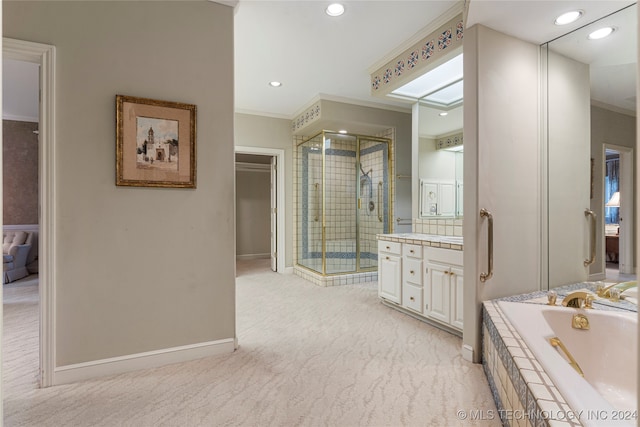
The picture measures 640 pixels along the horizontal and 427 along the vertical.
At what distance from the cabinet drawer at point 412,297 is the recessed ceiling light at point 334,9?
242cm

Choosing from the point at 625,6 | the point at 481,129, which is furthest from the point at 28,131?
the point at 625,6

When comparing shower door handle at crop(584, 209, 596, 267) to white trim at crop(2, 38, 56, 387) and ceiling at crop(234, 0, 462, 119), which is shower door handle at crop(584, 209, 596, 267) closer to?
ceiling at crop(234, 0, 462, 119)

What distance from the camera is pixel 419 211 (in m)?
3.96

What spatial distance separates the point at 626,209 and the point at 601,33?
1186 millimetres

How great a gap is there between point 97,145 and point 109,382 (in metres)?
1.46

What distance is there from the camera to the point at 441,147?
3744 mm

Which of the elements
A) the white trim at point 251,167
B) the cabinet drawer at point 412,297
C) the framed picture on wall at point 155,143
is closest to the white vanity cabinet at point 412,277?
the cabinet drawer at point 412,297

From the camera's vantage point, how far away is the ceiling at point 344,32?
217 centimetres

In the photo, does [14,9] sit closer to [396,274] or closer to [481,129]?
[481,129]

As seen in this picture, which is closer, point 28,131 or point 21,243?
point 21,243

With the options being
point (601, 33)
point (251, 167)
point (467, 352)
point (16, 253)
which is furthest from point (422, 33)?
point (16, 253)

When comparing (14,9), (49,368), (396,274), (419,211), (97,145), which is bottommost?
(49,368)

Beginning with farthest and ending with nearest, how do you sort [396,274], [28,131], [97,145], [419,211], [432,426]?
[28,131]
[419,211]
[396,274]
[97,145]
[432,426]

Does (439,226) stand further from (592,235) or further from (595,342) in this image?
(595,342)
